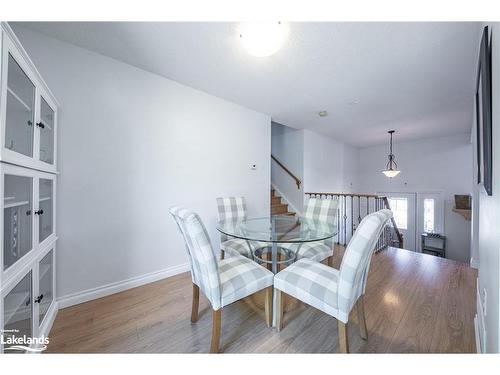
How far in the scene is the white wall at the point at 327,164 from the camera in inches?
181

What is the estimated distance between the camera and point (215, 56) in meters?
1.92

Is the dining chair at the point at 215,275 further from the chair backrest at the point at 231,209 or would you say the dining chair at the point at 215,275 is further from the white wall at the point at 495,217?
the white wall at the point at 495,217

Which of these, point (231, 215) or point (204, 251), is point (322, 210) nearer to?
point (231, 215)

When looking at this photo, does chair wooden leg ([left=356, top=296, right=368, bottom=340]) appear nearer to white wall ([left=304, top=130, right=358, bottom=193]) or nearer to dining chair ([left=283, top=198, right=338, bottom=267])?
dining chair ([left=283, top=198, right=338, bottom=267])

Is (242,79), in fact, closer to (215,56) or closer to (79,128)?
(215,56)

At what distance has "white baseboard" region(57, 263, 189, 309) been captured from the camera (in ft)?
5.74

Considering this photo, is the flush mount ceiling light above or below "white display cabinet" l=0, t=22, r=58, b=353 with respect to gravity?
above

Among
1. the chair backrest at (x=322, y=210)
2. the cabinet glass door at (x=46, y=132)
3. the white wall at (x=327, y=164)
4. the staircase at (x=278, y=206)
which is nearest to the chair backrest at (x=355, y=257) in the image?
the chair backrest at (x=322, y=210)

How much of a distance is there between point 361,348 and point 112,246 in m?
2.33

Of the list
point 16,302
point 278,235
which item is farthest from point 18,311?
point 278,235

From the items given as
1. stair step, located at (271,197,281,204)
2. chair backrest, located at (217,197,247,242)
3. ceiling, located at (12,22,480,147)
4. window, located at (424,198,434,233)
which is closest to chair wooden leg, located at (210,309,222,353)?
chair backrest, located at (217,197,247,242)

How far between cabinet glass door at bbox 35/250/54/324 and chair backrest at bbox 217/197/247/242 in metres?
1.55

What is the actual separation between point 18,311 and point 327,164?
5.51 m
